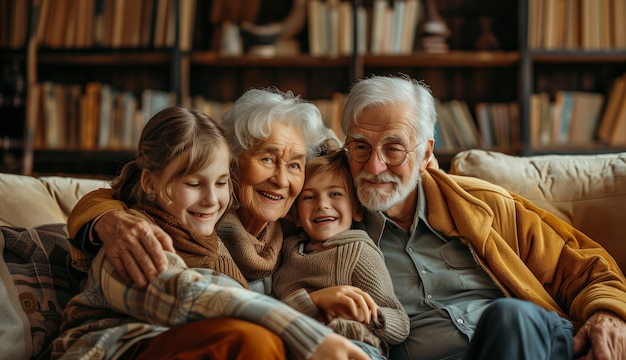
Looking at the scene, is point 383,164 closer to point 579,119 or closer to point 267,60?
point 267,60

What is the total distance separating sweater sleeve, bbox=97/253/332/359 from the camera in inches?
53.5

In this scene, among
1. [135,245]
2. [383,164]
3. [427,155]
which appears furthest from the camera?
[427,155]

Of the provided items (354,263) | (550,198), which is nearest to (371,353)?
(354,263)

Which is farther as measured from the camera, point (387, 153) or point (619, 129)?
point (619, 129)

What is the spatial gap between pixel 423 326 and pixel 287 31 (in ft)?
8.21

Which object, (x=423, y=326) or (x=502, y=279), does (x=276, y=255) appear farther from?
(x=502, y=279)

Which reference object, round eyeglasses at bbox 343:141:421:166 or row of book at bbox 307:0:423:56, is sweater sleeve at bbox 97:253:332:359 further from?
row of book at bbox 307:0:423:56

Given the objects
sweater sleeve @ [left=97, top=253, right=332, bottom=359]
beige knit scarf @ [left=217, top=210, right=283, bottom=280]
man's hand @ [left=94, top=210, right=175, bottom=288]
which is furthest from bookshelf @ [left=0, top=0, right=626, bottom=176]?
sweater sleeve @ [left=97, top=253, right=332, bottom=359]

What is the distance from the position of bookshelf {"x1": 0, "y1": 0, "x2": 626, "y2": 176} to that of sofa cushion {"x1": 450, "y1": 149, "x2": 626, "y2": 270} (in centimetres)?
159

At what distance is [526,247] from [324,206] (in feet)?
1.91

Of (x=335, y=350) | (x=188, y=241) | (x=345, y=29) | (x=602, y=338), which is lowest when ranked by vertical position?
(x=602, y=338)

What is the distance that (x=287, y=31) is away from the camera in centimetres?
403

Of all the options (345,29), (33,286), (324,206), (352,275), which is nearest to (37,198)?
(33,286)

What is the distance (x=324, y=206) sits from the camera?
1942 millimetres
